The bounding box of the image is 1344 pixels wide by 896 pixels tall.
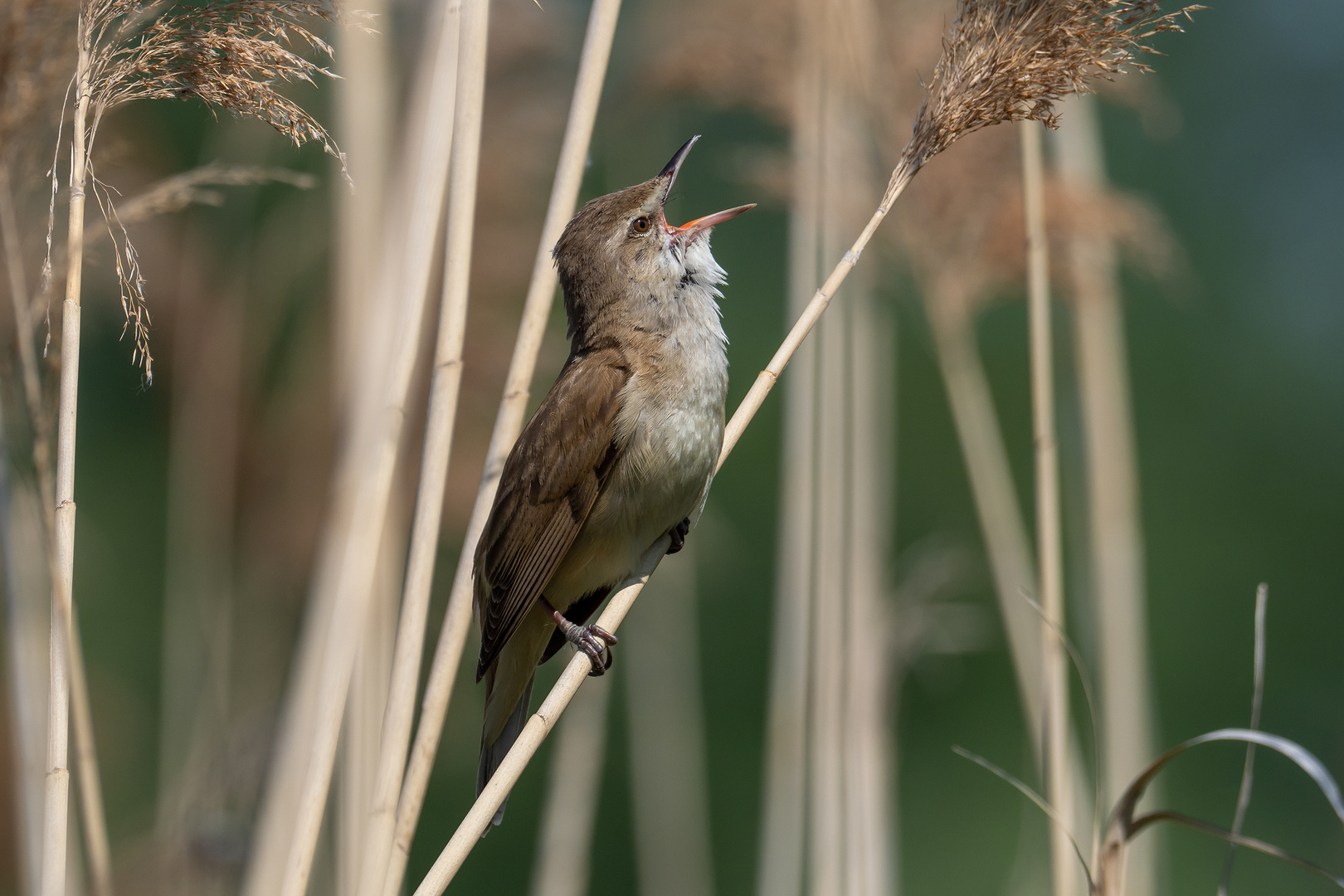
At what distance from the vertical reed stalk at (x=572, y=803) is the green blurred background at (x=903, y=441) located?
0.86 m

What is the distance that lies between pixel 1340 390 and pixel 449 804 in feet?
34.4

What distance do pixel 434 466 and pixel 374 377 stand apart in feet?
1.09

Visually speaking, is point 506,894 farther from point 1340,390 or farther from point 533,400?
point 1340,390

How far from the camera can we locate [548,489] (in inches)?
95.5

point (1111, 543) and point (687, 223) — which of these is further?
point (1111, 543)

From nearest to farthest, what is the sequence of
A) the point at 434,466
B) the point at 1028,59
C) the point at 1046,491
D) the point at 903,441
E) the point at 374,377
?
the point at 1028,59, the point at 434,466, the point at 374,377, the point at 1046,491, the point at 903,441

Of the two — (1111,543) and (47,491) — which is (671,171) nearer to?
(1111,543)

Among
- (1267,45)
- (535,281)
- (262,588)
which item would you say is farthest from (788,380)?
(1267,45)

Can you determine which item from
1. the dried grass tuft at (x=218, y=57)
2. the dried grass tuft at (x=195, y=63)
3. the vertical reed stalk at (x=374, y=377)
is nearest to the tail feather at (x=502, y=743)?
the vertical reed stalk at (x=374, y=377)

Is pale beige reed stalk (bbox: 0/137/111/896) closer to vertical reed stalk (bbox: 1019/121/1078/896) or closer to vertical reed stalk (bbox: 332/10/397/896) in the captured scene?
vertical reed stalk (bbox: 332/10/397/896)

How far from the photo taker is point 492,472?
1964 mm

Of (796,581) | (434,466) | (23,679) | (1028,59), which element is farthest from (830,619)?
(23,679)

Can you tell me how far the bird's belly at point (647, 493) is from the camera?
2.28 metres

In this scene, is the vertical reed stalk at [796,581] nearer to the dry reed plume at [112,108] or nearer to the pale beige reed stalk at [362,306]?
the pale beige reed stalk at [362,306]
